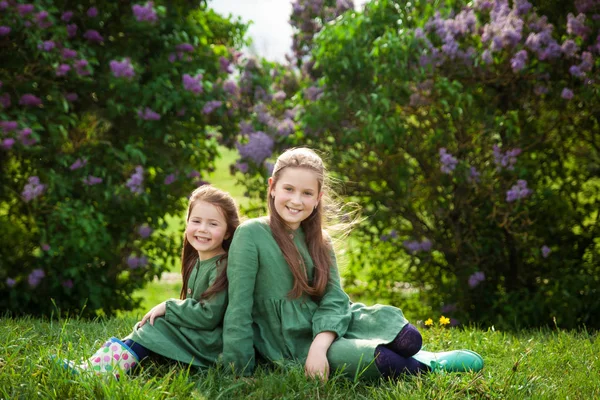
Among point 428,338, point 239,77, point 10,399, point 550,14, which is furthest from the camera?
point 239,77

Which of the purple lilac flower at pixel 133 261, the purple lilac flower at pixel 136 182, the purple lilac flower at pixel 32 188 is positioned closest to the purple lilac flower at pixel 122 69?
the purple lilac flower at pixel 136 182

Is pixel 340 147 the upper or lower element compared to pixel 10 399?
upper

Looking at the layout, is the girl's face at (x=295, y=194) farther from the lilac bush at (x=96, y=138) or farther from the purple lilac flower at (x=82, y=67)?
the purple lilac flower at (x=82, y=67)

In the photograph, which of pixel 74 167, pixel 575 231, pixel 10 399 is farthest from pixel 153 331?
Result: pixel 575 231

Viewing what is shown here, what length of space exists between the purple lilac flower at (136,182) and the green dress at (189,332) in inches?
79.9

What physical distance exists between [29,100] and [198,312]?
2.50m

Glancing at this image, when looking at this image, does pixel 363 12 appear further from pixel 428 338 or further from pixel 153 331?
pixel 153 331

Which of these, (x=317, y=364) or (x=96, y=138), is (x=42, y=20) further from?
(x=317, y=364)

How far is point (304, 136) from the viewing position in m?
5.36

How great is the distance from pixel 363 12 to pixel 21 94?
2350 mm

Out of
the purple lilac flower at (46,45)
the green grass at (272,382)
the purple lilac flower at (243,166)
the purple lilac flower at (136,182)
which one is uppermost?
the purple lilac flower at (46,45)

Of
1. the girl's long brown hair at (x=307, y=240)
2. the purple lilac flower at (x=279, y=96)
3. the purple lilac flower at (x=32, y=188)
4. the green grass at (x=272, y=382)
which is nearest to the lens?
the green grass at (x=272, y=382)

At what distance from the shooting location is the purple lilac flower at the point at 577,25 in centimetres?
462

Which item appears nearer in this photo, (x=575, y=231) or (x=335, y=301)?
(x=335, y=301)
